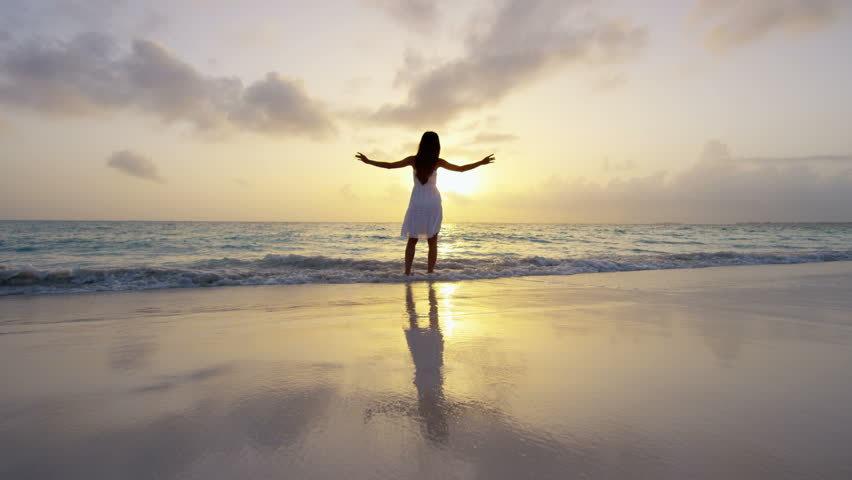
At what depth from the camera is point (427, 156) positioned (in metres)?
6.72

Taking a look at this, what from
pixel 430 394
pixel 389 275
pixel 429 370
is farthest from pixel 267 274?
pixel 430 394

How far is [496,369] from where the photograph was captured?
2199 millimetres

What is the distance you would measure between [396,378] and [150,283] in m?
5.26

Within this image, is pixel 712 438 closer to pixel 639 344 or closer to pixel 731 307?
pixel 639 344

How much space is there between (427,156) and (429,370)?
4.91m

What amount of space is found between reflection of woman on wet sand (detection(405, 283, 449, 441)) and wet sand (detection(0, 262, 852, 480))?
0.01 meters

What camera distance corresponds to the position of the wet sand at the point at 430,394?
4.28 feet

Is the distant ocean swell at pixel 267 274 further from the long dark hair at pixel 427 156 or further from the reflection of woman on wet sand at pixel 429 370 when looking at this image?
the reflection of woman on wet sand at pixel 429 370

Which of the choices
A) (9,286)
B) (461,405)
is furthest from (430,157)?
(9,286)

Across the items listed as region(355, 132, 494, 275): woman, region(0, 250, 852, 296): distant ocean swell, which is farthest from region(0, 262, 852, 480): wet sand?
region(355, 132, 494, 275): woman

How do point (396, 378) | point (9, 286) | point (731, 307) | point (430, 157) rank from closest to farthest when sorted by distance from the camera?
point (396, 378) → point (731, 307) → point (9, 286) → point (430, 157)

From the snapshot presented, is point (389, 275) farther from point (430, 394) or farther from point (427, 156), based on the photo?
point (430, 394)

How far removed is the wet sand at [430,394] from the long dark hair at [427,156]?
340 centimetres

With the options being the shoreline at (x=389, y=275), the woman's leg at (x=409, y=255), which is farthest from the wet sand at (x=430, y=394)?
the woman's leg at (x=409, y=255)
